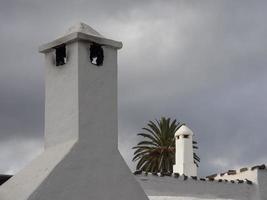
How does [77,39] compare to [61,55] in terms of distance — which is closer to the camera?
[77,39]

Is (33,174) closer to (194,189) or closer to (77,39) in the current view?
(77,39)

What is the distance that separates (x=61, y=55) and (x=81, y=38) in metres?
0.63

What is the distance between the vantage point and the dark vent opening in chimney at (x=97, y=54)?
12195 mm

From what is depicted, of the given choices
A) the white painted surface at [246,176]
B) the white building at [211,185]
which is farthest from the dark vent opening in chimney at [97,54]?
the white painted surface at [246,176]

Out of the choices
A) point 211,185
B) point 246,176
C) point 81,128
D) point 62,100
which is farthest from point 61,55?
point 246,176

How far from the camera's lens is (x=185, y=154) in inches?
1061

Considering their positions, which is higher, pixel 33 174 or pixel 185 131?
pixel 185 131

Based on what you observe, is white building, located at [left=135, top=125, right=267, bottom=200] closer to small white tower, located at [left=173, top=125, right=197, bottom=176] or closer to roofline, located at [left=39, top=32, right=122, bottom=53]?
small white tower, located at [left=173, top=125, right=197, bottom=176]

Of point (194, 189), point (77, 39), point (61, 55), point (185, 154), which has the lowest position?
point (194, 189)

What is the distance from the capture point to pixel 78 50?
39.2 feet

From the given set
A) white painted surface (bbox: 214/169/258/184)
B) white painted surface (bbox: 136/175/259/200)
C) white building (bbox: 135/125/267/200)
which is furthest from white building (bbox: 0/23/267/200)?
white painted surface (bbox: 214/169/258/184)

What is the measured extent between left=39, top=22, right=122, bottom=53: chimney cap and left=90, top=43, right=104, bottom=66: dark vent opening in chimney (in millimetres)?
104

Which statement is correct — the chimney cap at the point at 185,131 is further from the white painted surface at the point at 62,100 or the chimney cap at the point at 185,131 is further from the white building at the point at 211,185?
the white painted surface at the point at 62,100

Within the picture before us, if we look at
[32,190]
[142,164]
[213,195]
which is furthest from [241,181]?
[142,164]
